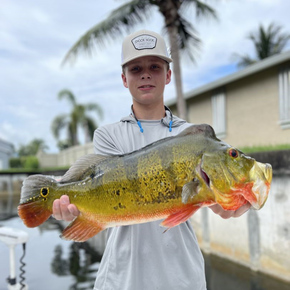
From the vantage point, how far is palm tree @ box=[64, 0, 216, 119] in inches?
435

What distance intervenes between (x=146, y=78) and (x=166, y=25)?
10099 mm

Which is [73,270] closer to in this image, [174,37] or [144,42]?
[144,42]

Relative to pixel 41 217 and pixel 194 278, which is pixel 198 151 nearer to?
pixel 194 278

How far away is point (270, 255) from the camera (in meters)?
6.24

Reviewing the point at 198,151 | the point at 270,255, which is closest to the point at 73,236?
the point at 198,151

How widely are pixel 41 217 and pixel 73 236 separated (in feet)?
0.62

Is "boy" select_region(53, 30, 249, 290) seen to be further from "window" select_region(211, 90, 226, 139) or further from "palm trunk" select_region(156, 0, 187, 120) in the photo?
"window" select_region(211, 90, 226, 139)

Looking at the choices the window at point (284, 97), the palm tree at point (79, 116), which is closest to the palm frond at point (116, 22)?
the window at point (284, 97)

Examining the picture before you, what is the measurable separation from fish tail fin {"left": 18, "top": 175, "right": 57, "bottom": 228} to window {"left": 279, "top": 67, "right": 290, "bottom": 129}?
9.48 meters

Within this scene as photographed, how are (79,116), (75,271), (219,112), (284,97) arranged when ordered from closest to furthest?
(75,271) → (284,97) → (219,112) → (79,116)

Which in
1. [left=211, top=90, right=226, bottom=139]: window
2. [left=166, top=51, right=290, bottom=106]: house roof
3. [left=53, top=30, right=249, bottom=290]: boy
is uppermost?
[left=166, top=51, right=290, bottom=106]: house roof

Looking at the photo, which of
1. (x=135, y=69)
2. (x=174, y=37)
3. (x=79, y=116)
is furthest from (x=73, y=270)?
(x=79, y=116)

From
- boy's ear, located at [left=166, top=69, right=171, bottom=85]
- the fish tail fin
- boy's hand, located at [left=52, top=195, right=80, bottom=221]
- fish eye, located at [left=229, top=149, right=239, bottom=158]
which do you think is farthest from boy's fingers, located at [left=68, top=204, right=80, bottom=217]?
boy's ear, located at [left=166, top=69, right=171, bottom=85]

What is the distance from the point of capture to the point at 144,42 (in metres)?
1.89
